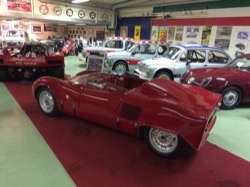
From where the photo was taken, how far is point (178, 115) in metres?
2.61

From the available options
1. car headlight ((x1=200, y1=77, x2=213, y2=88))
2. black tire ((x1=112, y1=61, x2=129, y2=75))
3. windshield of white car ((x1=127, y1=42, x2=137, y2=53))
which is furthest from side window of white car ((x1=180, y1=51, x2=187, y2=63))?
black tire ((x1=112, y1=61, x2=129, y2=75))

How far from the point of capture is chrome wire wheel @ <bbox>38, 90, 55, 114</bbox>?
13.5 ft

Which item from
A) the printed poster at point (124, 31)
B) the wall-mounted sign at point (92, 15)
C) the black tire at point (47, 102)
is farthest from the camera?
the printed poster at point (124, 31)

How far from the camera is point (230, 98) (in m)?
5.37

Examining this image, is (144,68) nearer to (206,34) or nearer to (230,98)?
(230,98)

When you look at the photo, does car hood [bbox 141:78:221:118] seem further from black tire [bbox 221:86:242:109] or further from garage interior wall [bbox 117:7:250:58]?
garage interior wall [bbox 117:7:250:58]

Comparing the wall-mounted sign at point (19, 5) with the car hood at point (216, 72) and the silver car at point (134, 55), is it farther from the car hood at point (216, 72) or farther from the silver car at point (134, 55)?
the car hood at point (216, 72)

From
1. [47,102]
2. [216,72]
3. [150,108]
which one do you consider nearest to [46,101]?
[47,102]

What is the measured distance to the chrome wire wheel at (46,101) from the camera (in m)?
4.11

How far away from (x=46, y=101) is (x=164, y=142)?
258 cm

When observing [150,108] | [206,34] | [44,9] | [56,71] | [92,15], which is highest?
[92,15]

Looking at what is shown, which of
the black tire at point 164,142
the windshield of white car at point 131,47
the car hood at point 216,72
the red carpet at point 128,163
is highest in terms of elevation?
the windshield of white car at point 131,47

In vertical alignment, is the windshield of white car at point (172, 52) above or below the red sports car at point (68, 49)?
above

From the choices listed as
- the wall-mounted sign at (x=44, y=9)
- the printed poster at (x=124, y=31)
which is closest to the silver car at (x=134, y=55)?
the wall-mounted sign at (x=44, y=9)
